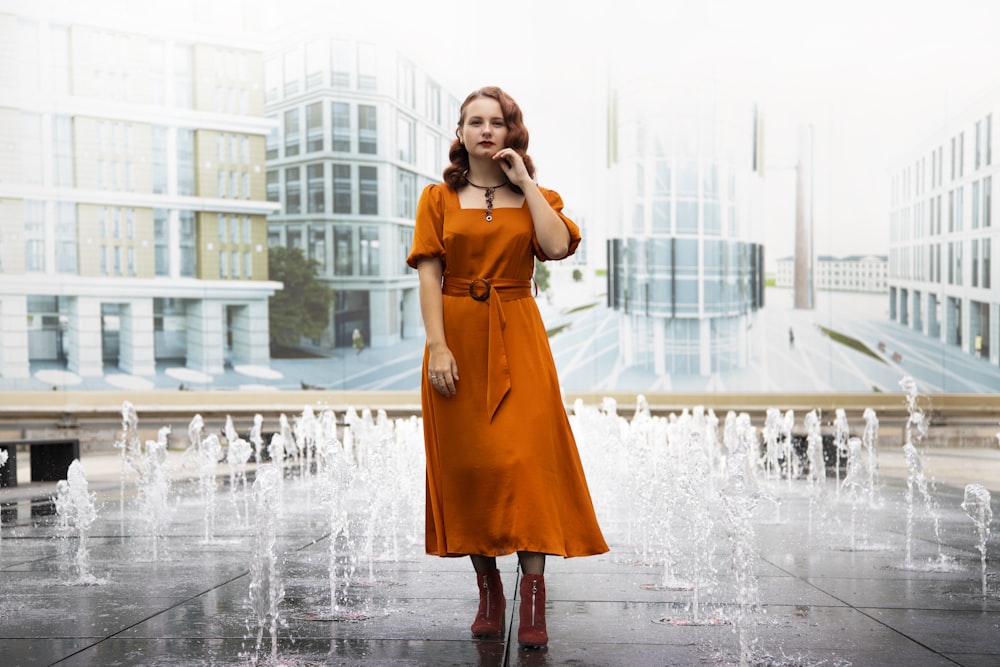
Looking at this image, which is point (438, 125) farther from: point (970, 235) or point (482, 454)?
point (482, 454)

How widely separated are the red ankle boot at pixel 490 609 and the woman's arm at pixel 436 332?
1.66ft

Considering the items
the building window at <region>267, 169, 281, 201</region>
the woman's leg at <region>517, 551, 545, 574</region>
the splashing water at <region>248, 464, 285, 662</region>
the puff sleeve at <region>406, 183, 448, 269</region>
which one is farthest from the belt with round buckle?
the building window at <region>267, 169, 281, 201</region>

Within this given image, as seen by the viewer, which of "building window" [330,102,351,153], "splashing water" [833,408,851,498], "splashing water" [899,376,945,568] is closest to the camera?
"splashing water" [899,376,945,568]

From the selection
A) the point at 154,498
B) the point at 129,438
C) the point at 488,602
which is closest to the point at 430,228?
the point at 488,602

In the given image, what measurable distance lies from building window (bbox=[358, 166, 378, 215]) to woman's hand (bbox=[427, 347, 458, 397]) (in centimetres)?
1107

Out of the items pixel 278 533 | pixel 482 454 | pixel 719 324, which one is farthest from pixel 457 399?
pixel 719 324

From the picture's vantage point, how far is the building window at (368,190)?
540 inches

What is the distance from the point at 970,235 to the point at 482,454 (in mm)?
11923

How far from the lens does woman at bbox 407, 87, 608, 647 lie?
2799 mm

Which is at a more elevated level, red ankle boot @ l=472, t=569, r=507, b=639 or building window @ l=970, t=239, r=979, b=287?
building window @ l=970, t=239, r=979, b=287

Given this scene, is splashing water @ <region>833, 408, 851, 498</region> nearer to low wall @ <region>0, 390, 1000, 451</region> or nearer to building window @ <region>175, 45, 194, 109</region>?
low wall @ <region>0, 390, 1000, 451</region>

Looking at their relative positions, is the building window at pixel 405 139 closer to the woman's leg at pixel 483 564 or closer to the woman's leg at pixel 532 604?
the woman's leg at pixel 483 564

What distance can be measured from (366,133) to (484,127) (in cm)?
1118

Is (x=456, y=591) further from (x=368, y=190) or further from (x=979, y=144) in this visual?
(x=979, y=144)
